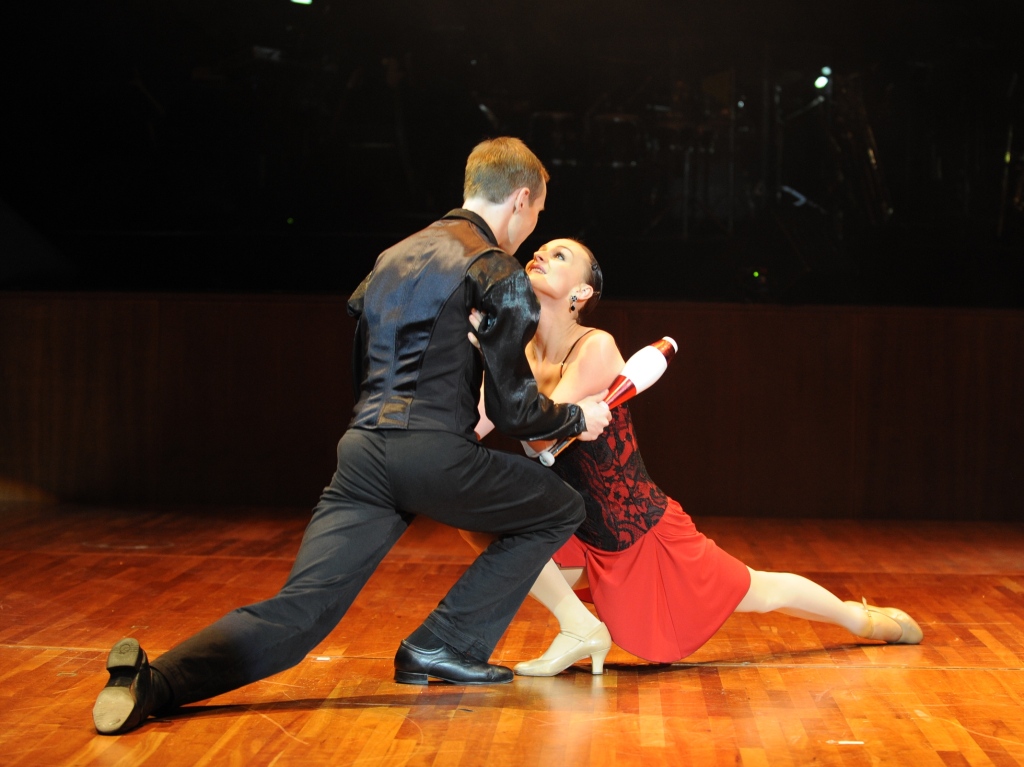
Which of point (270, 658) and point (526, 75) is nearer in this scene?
point (270, 658)

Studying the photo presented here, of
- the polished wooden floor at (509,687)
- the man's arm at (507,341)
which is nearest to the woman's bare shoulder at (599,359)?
the man's arm at (507,341)

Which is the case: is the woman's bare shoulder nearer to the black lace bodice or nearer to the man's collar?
the black lace bodice

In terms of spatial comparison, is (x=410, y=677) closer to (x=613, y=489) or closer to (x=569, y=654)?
(x=569, y=654)

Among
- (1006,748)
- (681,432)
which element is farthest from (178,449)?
(1006,748)

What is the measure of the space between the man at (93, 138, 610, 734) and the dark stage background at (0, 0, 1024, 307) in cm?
455

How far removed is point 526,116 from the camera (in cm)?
723

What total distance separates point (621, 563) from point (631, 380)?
17.7 inches

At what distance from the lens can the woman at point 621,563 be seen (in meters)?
2.71

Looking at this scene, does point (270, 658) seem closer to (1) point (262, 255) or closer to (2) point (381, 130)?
(1) point (262, 255)

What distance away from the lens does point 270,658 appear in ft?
7.48

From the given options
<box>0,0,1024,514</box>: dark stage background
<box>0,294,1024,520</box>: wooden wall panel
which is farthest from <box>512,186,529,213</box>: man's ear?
<box>0,0,1024,514</box>: dark stage background

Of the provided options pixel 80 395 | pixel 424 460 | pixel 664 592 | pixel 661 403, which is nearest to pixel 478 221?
pixel 424 460

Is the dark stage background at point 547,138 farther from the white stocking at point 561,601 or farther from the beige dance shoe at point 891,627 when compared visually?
the white stocking at point 561,601

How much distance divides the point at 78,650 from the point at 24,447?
293 cm
